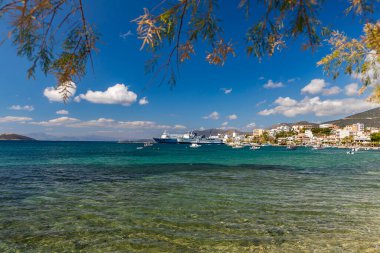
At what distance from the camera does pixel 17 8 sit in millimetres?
3408

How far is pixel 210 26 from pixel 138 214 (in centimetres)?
791

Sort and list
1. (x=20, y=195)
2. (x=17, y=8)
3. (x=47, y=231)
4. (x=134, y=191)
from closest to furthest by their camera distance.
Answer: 1. (x=17, y=8)
2. (x=47, y=231)
3. (x=20, y=195)
4. (x=134, y=191)

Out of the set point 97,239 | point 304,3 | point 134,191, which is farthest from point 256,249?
point 134,191

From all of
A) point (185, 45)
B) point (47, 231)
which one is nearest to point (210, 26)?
point (185, 45)

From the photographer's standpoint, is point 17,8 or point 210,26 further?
point 210,26

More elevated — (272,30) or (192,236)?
(272,30)

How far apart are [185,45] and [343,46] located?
17.0 feet

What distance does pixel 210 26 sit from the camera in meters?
5.12

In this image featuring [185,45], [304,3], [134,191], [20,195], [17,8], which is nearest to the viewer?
[17,8]

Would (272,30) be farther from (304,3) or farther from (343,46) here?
(343,46)

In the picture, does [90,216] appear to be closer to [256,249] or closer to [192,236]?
[192,236]

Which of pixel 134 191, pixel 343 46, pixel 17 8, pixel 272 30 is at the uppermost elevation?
pixel 343 46

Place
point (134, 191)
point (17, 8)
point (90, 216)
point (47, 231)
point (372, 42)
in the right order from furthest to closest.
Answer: point (134, 191) < point (90, 216) < point (47, 231) < point (372, 42) < point (17, 8)

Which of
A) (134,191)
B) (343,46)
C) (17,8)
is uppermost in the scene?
(343,46)
